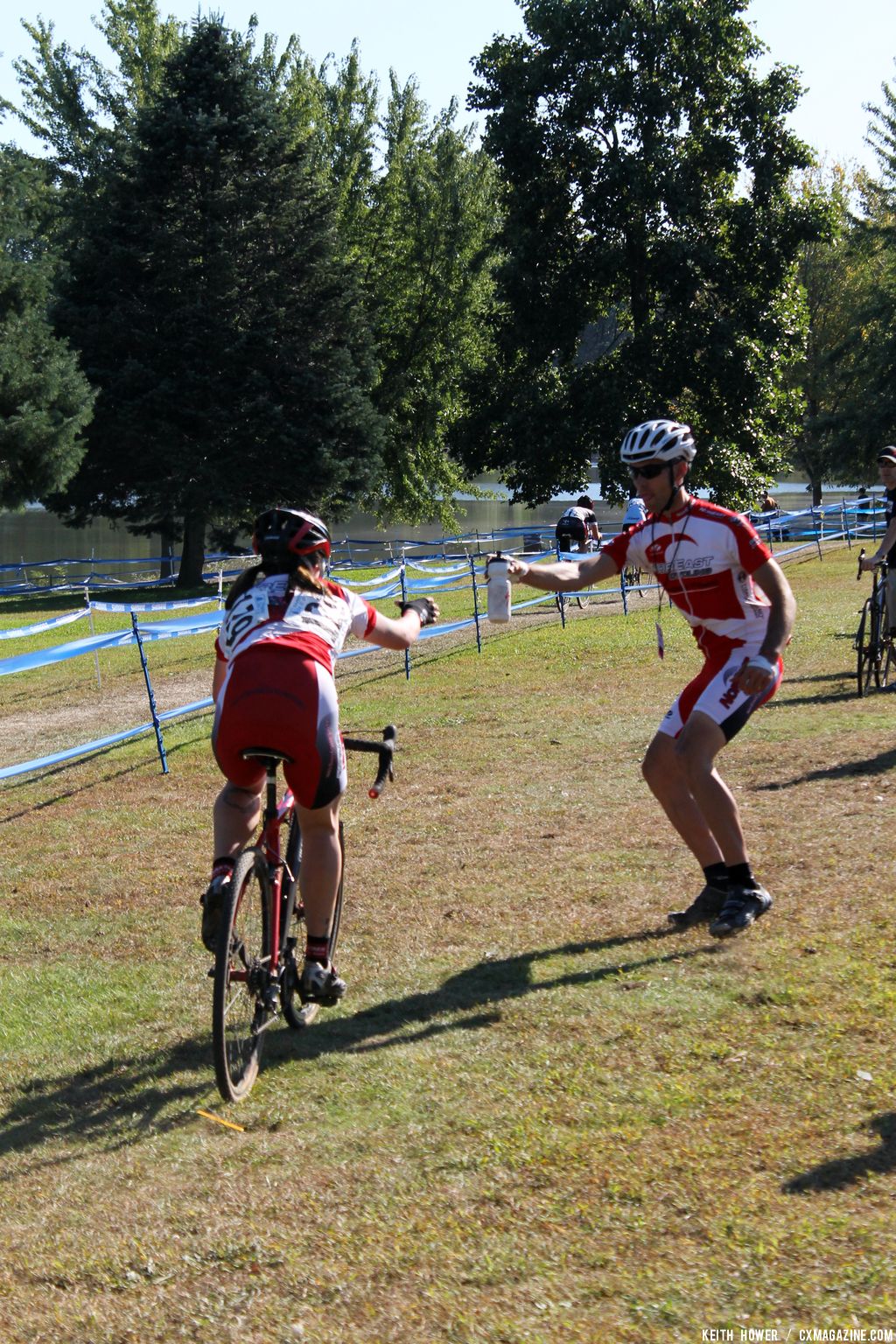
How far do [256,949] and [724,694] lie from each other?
2463 mm

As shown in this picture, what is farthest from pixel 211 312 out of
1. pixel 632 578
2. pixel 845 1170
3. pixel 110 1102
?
pixel 845 1170

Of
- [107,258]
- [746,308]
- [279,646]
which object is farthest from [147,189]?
[279,646]

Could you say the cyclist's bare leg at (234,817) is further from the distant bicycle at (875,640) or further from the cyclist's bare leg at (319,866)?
the distant bicycle at (875,640)

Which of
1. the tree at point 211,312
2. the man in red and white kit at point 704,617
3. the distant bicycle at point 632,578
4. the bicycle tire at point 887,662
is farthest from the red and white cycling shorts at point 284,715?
the tree at point 211,312

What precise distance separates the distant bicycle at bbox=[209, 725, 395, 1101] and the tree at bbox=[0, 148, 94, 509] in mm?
32299

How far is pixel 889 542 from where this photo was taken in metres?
12.0

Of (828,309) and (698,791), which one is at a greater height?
(828,309)

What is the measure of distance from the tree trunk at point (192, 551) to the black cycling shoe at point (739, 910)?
33573mm

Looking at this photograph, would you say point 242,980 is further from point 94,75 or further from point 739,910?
point 94,75

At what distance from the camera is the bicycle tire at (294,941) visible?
508 centimetres

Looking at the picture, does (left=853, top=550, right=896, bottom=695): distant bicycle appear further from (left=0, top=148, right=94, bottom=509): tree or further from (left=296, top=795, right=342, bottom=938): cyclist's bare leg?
(left=0, top=148, right=94, bottom=509): tree

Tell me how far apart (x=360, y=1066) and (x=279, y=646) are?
1537 millimetres

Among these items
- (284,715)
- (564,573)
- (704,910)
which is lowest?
(704,910)

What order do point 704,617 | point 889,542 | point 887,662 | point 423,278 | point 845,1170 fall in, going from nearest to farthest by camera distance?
point 845,1170 → point 704,617 → point 889,542 → point 887,662 → point 423,278
